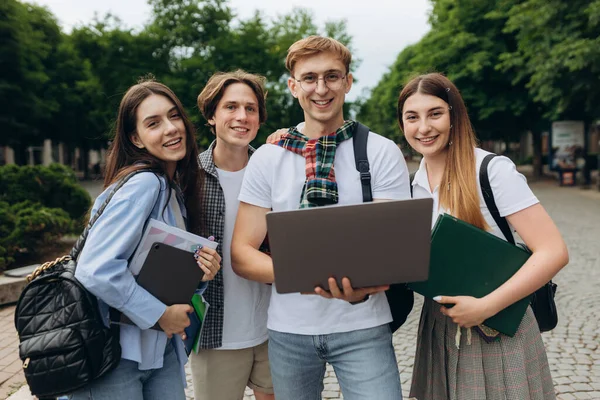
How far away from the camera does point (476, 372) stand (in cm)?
206

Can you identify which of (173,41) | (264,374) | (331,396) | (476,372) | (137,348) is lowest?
(331,396)

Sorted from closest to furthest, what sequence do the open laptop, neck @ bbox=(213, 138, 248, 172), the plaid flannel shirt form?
the open laptop, the plaid flannel shirt, neck @ bbox=(213, 138, 248, 172)

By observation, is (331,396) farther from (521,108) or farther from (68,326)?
(521,108)

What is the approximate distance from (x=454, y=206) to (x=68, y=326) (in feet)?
4.96

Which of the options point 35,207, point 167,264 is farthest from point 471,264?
point 35,207

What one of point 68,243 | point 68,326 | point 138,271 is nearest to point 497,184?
point 138,271

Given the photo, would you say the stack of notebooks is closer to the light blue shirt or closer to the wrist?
the light blue shirt

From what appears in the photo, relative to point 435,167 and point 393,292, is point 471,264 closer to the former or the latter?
point 393,292

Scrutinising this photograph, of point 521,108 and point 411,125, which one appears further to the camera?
point 521,108

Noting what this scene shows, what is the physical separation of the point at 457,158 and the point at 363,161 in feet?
1.38

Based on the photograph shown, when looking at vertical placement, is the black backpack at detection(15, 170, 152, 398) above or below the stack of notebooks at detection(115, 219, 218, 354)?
below

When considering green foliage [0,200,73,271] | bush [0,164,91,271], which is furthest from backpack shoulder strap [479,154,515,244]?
green foliage [0,200,73,271]

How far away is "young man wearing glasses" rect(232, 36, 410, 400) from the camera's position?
1989 mm

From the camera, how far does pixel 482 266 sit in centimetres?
191
